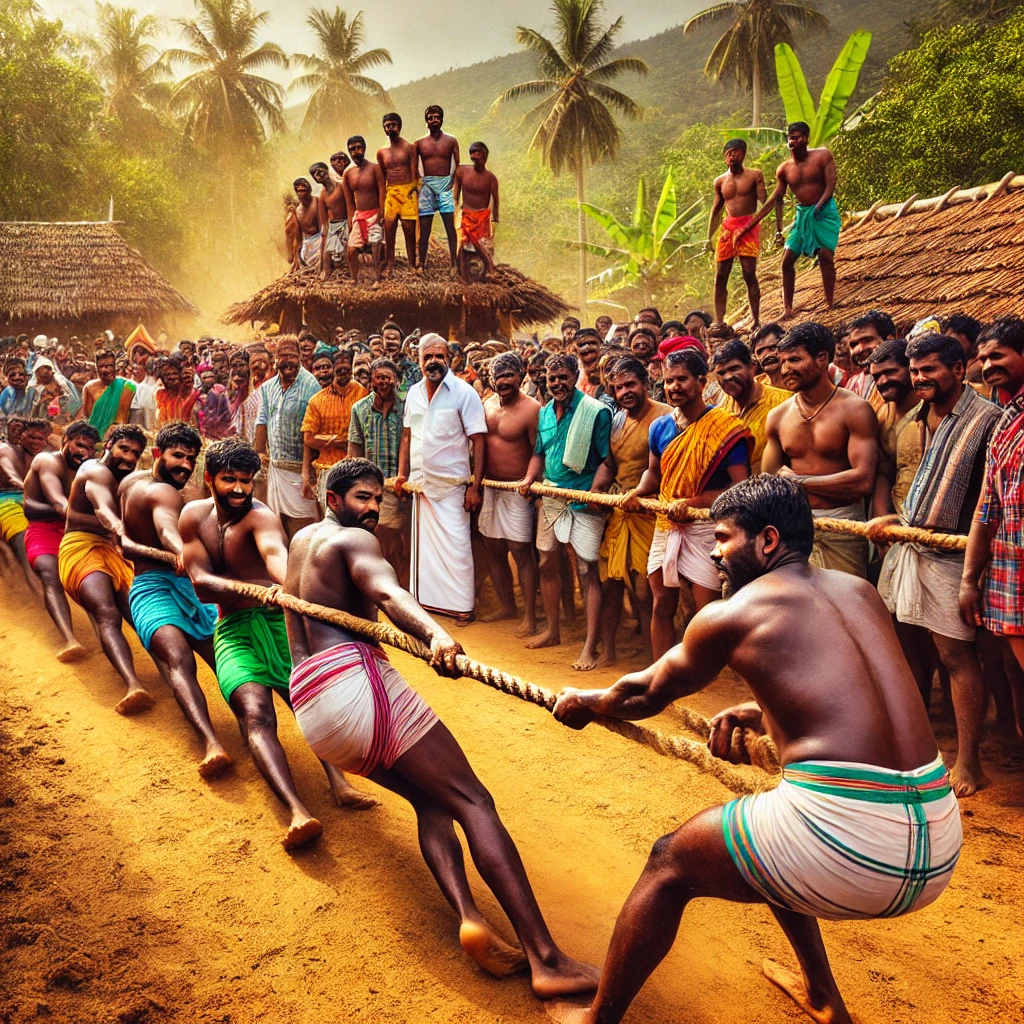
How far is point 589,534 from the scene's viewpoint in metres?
6.03

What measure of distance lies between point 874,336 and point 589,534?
2.23 meters

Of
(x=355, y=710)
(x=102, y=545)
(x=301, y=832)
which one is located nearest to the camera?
(x=355, y=710)

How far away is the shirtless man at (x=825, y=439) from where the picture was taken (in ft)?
14.6

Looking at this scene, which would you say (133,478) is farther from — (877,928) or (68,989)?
(877,928)

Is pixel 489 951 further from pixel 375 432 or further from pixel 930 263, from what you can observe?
pixel 930 263

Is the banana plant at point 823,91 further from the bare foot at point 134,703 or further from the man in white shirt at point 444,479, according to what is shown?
the bare foot at point 134,703

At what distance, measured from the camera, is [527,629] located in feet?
22.1

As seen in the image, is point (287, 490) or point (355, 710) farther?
point (287, 490)

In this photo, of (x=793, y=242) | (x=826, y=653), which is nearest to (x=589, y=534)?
(x=826, y=653)

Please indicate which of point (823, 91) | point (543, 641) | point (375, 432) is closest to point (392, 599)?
point (543, 641)

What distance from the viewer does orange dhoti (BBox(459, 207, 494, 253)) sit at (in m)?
14.3

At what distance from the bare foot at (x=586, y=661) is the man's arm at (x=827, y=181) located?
247 inches

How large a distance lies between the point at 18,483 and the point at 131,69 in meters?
44.1

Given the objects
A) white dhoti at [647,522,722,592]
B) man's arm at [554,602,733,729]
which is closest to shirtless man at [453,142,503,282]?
white dhoti at [647,522,722,592]
